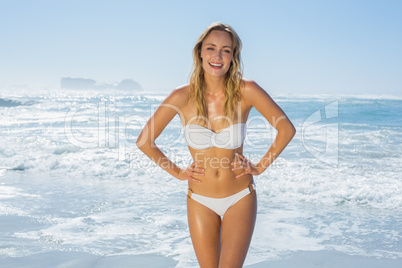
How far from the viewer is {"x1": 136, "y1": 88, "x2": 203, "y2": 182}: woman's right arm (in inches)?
104

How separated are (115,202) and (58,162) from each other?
13.6 ft

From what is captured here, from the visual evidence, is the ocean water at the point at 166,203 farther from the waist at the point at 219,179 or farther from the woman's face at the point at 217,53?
the woman's face at the point at 217,53

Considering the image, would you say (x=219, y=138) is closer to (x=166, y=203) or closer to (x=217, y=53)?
(x=217, y=53)

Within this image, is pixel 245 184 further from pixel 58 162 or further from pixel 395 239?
pixel 58 162

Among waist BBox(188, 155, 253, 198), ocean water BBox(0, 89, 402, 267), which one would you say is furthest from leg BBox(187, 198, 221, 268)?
ocean water BBox(0, 89, 402, 267)

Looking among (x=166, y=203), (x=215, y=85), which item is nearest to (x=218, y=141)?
(x=215, y=85)

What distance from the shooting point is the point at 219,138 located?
2.58 metres

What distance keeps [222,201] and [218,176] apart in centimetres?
16

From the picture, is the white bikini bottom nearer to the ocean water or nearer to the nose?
the nose

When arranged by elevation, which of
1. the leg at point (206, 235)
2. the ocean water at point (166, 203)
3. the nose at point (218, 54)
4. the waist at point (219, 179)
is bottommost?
the ocean water at point (166, 203)

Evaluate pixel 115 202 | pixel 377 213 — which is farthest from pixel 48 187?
pixel 377 213

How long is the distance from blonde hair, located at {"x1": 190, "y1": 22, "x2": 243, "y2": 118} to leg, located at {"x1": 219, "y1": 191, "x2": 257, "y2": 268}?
593 millimetres

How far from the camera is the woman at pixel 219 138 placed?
257cm

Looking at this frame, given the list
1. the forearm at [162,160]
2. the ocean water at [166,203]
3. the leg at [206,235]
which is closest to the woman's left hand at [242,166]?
the leg at [206,235]
